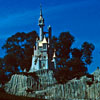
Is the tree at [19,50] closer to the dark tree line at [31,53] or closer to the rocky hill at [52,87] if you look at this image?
the dark tree line at [31,53]

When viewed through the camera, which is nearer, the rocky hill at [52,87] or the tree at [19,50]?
the rocky hill at [52,87]

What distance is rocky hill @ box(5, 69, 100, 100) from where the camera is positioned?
217 feet

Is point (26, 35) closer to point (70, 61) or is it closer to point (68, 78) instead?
point (70, 61)

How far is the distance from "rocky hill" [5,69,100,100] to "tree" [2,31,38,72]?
1300cm

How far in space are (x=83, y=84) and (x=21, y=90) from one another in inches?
526

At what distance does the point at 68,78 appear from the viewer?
7431 cm

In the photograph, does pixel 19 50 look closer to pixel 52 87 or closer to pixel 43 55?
A: pixel 43 55

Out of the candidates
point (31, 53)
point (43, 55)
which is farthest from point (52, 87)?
point (31, 53)

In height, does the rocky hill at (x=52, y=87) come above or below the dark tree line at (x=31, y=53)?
below

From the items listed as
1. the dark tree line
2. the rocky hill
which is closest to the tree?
the dark tree line

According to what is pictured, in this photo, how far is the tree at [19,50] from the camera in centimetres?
8856

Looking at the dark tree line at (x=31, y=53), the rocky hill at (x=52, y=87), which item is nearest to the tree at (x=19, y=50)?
the dark tree line at (x=31, y=53)

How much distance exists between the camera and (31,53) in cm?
9150

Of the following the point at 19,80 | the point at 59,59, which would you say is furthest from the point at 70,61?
the point at 19,80
